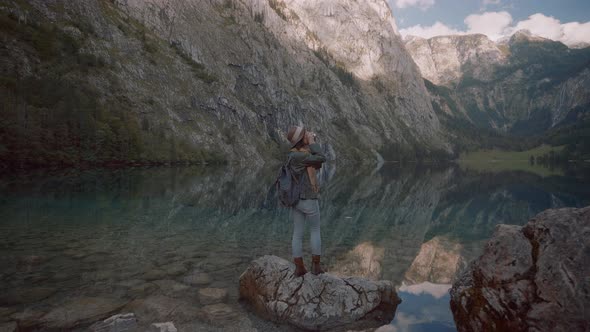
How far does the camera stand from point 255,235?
2111cm

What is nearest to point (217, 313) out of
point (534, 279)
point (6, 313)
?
point (6, 313)

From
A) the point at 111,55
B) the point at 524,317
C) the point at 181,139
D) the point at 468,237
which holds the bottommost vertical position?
the point at 468,237

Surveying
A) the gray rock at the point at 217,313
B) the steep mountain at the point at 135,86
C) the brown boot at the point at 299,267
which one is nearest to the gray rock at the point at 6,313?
the gray rock at the point at 217,313

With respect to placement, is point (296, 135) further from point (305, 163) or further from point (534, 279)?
point (534, 279)

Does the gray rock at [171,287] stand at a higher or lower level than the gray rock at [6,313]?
lower

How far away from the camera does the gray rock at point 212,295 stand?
1055 cm

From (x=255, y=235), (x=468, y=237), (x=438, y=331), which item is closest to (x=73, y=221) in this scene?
(x=255, y=235)

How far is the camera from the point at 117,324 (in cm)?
843

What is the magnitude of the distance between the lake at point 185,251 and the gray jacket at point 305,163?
3581 millimetres

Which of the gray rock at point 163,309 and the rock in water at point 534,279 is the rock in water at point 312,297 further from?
the rock in water at point 534,279

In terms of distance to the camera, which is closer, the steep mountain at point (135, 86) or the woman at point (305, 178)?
the woman at point (305, 178)

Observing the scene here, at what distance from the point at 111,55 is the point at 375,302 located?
131 metres

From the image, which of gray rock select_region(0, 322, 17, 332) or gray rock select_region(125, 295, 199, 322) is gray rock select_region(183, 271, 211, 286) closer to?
gray rock select_region(125, 295, 199, 322)

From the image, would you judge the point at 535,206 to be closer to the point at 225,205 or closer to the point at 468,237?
the point at 468,237
